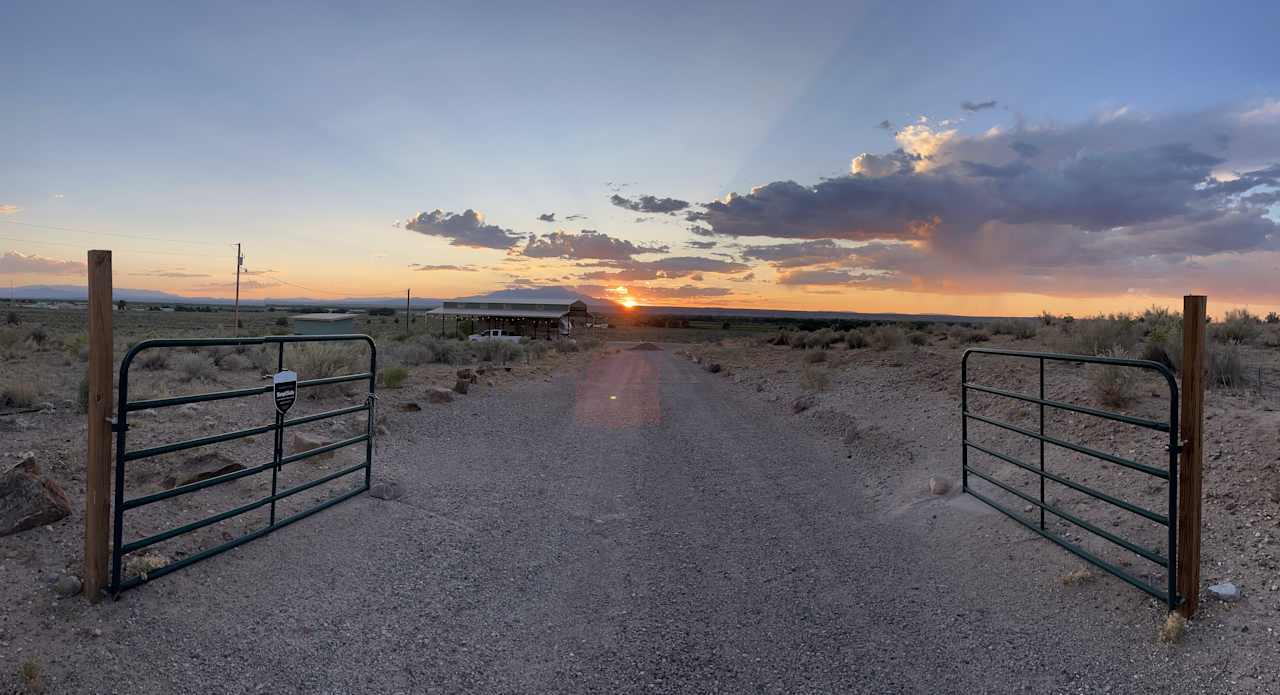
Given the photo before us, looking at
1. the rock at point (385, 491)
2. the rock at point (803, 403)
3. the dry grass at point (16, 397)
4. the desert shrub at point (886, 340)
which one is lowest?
the rock at point (385, 491)

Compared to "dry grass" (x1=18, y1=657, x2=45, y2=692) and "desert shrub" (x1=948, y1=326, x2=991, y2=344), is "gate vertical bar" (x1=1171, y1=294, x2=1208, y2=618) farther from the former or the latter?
"desert shrub" (x1=948, y1=326, x2=991, y2=344)

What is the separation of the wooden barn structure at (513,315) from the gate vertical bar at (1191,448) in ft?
174

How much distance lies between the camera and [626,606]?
5.26 meters

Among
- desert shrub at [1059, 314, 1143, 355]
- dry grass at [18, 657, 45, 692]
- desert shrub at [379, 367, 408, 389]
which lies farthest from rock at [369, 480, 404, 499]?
desert shrub at [1059, 314, 1143, 355]

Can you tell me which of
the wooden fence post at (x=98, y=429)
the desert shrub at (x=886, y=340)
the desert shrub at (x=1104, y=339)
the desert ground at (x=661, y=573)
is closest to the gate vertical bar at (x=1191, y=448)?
the desert ground at (x=661, y=573)

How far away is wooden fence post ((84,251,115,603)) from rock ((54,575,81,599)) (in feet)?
0.17

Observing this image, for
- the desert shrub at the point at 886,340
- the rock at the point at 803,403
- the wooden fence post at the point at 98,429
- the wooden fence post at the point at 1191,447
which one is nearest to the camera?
the wooden fence post at the point at 98,429

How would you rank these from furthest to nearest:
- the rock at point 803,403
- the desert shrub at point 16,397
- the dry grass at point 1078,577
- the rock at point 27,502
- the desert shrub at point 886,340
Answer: the desert shrub at point 886,340
the rock at point 803,403
the desert shrub at point 16,397
the dry grass at point 1078,577
the rock at point 27,502

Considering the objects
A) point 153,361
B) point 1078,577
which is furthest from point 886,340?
point 153,361

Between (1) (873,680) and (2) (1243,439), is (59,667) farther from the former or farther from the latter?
(2) (1243,439)

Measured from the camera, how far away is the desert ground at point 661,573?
4.24 metres

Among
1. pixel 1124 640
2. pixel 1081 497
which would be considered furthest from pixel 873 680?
pixel 1081 497

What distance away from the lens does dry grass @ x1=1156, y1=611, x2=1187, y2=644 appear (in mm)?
4465

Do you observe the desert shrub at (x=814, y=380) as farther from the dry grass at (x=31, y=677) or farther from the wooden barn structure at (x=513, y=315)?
the wooden barn structure at (x=513, y=315)
